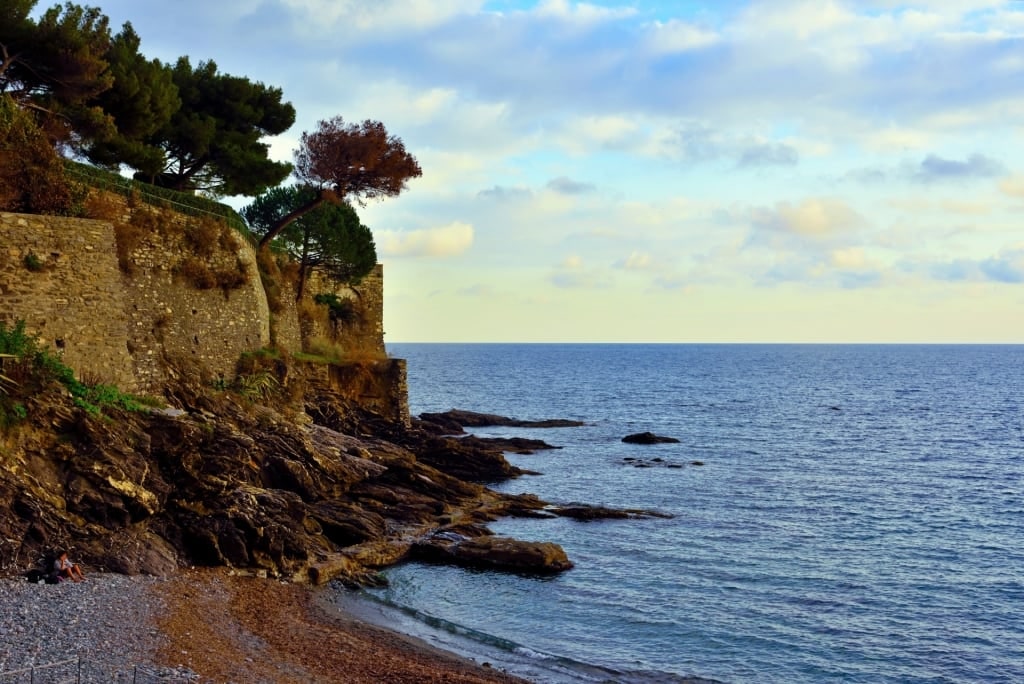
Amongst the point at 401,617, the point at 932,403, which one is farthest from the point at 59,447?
the point at 932,403

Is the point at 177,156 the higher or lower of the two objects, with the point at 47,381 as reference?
higher

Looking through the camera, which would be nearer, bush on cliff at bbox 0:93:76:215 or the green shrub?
bush on cliff at bbox 0:93:76:215

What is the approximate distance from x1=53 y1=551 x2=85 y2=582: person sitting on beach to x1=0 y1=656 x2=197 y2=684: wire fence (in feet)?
14.8

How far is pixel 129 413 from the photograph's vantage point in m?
24.1

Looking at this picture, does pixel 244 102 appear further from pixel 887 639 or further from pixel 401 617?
pixel 887 639

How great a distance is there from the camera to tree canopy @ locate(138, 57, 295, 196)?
40.6m

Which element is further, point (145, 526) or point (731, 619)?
point (731, 619)

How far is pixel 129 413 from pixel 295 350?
2133 cm

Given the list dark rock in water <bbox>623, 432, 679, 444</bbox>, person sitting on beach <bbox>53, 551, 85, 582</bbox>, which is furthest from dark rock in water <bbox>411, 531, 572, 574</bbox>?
dark rock in water <bbox>623, 432, 679, 444</bbox>

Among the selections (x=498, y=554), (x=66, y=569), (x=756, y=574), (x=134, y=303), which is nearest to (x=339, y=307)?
(x=134, y=303)

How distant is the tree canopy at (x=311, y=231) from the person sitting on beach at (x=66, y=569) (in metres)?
31.0

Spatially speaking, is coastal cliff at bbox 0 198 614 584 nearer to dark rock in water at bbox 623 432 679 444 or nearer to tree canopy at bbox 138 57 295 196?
tree canopy at bbox 138 57 295 196

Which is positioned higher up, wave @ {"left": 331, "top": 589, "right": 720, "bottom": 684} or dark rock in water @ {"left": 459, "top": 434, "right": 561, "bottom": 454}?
dark rock in water @ {"left": 459, "top": 434, "right": 561, "bottom": 454}

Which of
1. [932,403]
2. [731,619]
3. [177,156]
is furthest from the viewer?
[932,403]
